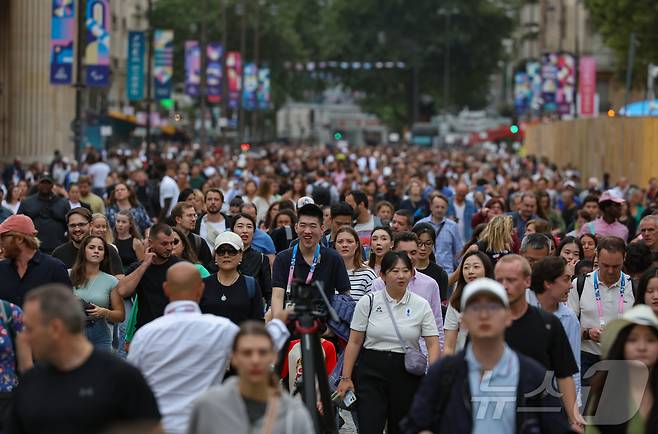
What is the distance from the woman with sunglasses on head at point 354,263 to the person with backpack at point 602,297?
71.6 inches

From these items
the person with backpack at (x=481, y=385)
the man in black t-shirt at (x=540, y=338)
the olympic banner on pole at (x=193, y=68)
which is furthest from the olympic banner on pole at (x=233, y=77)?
the person with backpack at (x=481, y=385)

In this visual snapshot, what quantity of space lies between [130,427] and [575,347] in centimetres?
484

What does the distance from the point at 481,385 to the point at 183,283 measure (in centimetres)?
172

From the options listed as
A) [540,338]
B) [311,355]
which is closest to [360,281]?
[311,355]

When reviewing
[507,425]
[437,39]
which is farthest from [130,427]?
[437,39]

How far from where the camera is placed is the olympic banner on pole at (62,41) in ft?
120

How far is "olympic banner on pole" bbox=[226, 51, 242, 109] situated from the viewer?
69.1 meters

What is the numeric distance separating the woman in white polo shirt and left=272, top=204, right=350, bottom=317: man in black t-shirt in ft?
4.21

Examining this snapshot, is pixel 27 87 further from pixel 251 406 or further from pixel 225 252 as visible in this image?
pixel 251 406

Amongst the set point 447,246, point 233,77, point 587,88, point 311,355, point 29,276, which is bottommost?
point 447,246

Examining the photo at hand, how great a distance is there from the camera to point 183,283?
26.7 ft

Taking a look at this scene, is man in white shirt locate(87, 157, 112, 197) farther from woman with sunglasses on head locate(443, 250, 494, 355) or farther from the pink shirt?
woman with sunglasses on head locate(443, 250, 494, 355)

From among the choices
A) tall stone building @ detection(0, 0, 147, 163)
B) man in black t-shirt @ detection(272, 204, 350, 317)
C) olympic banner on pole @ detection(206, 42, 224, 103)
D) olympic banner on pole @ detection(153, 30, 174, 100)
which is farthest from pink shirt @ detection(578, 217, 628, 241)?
olympic banner on pole @ detection(206, 42, 224, 103)

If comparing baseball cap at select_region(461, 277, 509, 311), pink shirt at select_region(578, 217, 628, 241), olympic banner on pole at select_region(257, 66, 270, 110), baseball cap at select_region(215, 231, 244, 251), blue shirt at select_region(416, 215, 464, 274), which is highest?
olympic banner on pole at select_region(257, 66, 270, 110)
